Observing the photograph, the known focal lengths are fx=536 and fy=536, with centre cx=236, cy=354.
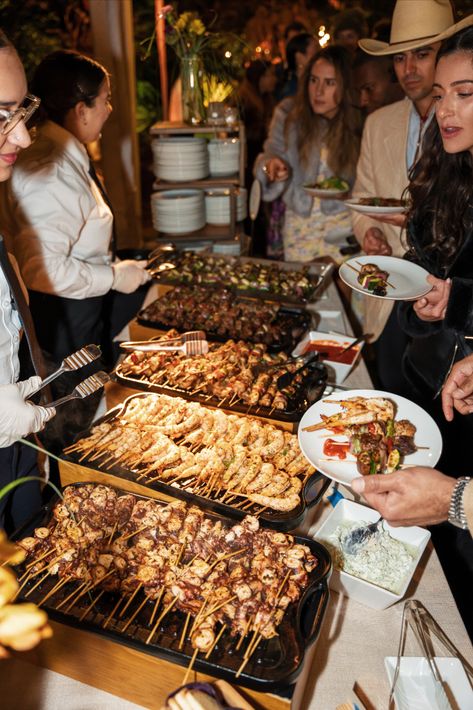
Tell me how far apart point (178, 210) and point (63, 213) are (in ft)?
4.86

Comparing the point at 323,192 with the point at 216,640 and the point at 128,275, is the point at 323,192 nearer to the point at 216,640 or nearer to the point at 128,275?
the point at 128,275

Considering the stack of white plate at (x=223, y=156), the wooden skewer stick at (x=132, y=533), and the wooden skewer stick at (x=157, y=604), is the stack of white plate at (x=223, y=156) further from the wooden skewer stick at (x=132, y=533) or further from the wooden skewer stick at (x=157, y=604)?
the wooden skewer stick at (x=157, y=604)

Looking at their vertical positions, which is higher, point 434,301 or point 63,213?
point 63,213

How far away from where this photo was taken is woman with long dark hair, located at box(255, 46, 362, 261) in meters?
4.25

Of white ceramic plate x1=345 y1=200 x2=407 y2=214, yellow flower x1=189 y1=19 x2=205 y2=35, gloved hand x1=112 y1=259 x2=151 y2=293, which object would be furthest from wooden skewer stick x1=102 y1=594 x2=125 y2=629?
yellow flower x1=189 y1=19 x2=205 y2=35

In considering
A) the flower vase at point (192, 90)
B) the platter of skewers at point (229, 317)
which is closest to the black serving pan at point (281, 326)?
the platter of skewers at point (229, 317)

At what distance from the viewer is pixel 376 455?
176 centimetres

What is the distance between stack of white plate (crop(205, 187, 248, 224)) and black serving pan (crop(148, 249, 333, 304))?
0.60 m

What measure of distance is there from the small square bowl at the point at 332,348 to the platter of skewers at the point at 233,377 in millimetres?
170

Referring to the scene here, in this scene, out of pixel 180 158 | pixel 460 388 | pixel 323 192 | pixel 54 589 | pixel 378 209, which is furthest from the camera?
pixel 180 158

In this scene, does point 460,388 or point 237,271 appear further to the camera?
point 237,271

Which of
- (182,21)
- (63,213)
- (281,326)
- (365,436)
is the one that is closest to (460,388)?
(365,436)

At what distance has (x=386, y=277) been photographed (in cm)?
265

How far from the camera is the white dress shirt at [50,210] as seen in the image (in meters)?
2.81
